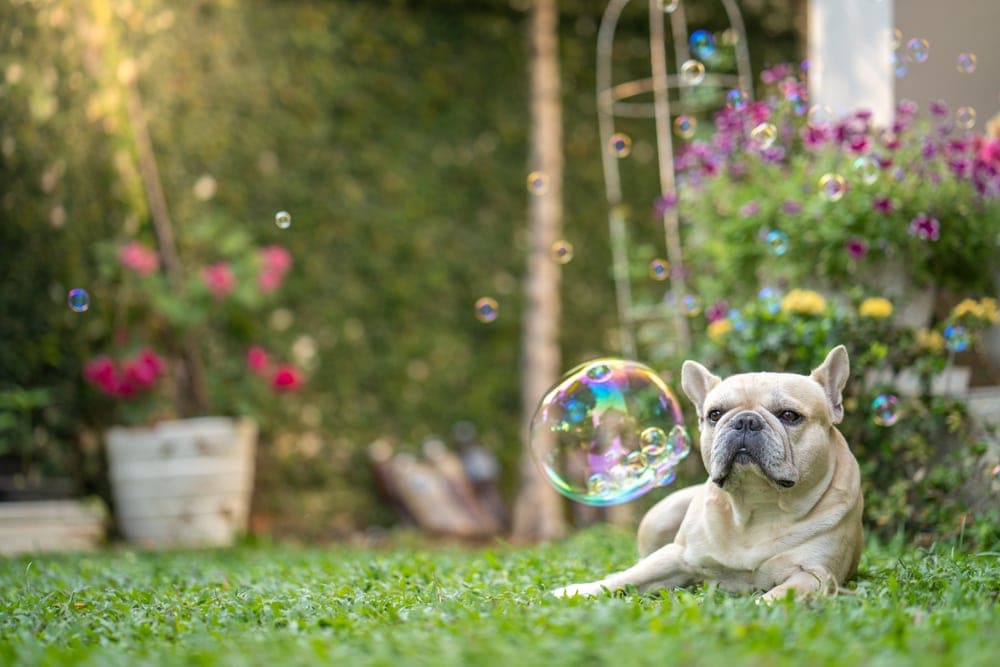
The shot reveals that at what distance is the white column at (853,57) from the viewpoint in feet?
22.0

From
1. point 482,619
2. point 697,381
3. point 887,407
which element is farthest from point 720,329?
point 482,619

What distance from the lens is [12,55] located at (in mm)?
7098

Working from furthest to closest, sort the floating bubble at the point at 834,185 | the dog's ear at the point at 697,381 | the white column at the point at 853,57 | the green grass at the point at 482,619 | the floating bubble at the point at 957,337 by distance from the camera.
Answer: the white column at the point at 853,57 → the floating bubble at the point at 834,185 → the floating bubble at the point at 957,337 → the dog's ear at the point at 697,381 → the green grass at the point at 482,619

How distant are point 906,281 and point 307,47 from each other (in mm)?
4927

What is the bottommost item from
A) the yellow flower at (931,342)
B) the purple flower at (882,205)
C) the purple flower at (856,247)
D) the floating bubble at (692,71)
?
the yellow flower at (931,342)

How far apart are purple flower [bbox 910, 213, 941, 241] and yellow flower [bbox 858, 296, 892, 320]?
0.35 meters

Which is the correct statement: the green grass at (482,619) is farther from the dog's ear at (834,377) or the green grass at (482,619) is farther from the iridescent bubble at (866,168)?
the iridescent bubble at (866,168)

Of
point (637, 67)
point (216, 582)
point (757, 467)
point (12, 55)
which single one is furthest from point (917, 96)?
point (12, 55)

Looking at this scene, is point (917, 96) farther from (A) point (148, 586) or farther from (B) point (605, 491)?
(A) point (148, 586)

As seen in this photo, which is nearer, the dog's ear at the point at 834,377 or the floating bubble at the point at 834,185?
the dog's ear at the point at 834,377

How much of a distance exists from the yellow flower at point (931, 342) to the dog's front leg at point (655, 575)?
229 centimetres

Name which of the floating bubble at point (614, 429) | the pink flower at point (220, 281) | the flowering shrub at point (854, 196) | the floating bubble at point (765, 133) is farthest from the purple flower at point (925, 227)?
the pink flower at point (220, 281)

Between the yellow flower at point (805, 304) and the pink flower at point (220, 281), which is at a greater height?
the pink flower at point (220, 281)

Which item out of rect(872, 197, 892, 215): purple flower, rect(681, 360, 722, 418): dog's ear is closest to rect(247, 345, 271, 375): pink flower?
rect(872, 197, 892, 215): purple flower
